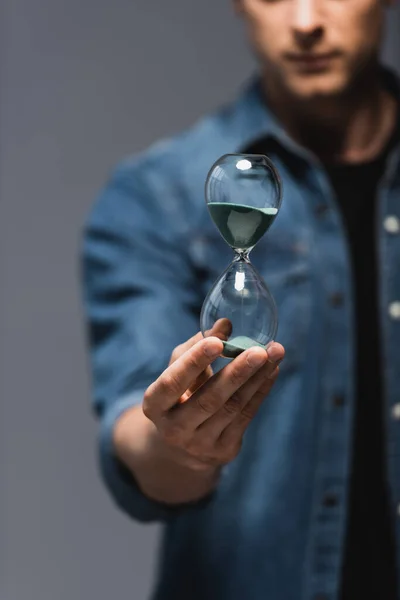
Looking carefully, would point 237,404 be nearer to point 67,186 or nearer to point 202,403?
point 202,403

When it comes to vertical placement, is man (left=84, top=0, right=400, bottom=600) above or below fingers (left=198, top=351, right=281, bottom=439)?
below

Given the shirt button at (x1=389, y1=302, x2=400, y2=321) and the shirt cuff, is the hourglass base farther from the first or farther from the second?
the shirt button at (x1=389, y1=302, x2=400, y2=321)

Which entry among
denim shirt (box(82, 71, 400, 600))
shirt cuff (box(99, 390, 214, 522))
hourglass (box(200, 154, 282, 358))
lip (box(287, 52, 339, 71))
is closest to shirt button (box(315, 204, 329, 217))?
denim shirt (box(82, 71, 400, 600))

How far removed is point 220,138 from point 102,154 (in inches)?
15.6

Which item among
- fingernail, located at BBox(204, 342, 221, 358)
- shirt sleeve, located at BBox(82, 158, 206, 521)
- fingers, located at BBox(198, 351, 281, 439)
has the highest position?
fingernail, located at BBox(204, 342, 221, 358)

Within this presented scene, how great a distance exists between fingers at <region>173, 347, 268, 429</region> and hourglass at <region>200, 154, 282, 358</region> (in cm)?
2

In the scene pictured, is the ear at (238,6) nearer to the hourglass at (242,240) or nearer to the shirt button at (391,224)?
the shirt button at (391,224)

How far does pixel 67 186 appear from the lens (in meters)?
1.37

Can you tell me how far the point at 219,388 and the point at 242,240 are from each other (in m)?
0.08

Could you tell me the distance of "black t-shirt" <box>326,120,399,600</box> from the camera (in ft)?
2.93

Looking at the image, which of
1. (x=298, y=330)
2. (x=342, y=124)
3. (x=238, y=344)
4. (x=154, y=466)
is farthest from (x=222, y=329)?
(x=342, y=124)

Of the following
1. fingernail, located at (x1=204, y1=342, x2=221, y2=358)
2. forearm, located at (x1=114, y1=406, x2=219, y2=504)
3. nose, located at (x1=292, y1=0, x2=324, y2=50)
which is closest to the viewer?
fingernail, located at (x1=204, y1=342, x2=221, y2=358)

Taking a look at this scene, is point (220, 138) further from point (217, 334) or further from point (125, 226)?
point (217, 334)

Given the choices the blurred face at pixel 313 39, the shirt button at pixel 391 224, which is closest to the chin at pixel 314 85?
the blurred face at pixel 313 39
